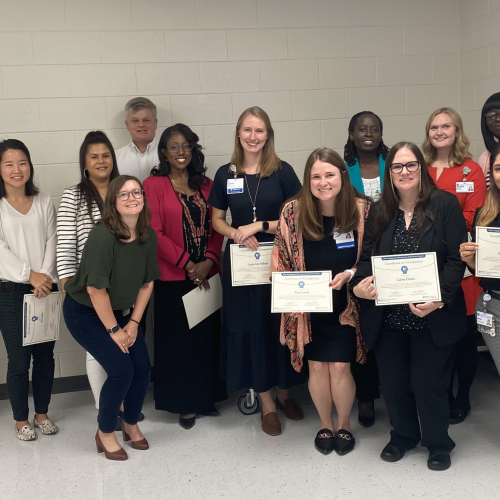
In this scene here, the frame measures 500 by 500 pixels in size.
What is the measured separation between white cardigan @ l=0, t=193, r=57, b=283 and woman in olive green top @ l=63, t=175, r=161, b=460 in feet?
1.24

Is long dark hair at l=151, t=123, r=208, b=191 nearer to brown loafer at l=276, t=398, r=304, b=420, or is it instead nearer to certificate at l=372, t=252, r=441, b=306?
certificate at l=372, t=252, r=441, b=306

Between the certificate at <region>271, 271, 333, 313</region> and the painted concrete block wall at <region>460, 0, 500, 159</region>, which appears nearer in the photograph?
the certificate at <region>271, 271, 333, 313</region>

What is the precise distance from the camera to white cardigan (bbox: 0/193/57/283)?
3.46m

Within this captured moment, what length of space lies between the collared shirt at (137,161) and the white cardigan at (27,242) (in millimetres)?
675

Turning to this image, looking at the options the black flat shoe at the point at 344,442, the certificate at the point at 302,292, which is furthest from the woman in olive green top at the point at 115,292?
the black flat shoe at the point at 344,442

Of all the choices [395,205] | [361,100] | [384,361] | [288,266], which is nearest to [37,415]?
[288,266]

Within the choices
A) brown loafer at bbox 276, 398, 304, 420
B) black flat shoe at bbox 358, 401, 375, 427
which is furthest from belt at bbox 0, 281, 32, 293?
black flat shoe at bbox 358, 401, 375, 427

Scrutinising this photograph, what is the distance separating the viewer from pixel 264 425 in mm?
3553

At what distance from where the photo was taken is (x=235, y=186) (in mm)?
3406

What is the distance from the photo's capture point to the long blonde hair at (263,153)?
133 inches

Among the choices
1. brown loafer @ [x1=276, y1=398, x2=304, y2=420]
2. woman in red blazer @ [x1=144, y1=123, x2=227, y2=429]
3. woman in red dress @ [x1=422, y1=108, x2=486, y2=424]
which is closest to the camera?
woman in red dress @ [x1=422, y1=108, x2=486, y2=424]

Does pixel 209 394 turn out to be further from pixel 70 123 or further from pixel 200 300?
pixel 70 123

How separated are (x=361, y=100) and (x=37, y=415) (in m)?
3.10

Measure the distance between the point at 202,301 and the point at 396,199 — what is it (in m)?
1.32
